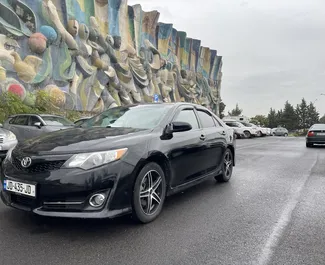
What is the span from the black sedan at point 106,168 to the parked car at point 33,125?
6.05 m

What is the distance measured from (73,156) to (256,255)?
196 centimetres

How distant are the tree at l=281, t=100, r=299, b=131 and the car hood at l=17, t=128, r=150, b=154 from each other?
90.8 m

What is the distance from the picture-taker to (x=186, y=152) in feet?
13.9

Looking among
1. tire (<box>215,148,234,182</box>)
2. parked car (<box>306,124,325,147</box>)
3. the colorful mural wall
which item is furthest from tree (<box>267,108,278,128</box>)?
tire (<box>215,148,234,182</box>)

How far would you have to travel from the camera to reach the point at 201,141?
471 centimetres

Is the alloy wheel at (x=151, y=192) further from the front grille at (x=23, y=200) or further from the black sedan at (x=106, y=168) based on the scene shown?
the front grille at (x=23, y=200)

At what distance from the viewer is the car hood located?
312cm

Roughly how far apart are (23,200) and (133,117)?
6.02 ft

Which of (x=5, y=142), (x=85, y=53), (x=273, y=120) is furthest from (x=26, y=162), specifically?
(x=273, y=120)

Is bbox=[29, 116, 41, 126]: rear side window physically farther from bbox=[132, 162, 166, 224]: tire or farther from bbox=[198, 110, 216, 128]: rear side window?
bbox=[132, 162, 166, 224]: tire

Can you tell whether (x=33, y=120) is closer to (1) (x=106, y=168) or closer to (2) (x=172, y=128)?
(2) (x=172, y=128)

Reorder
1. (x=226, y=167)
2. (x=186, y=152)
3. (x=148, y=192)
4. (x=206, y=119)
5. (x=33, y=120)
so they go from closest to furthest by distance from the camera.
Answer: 1. (x=148, y=192)
2. (x=186, y=152)
3. (x=206, y=119)
4. (x=226, y=167)
5. (x=33, y=120)

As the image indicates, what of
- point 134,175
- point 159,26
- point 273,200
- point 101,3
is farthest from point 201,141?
point 159,26

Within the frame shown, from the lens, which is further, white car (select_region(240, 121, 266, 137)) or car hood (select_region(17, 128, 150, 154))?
white car (select_region(240, 121, 266, 137))
